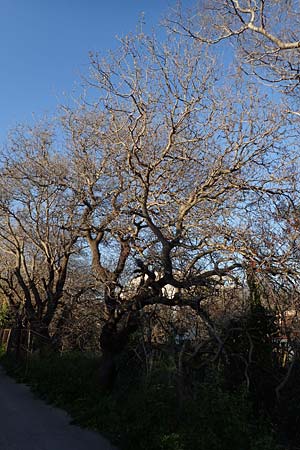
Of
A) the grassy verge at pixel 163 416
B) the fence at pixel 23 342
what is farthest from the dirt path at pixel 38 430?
the fence at pixel 23 342

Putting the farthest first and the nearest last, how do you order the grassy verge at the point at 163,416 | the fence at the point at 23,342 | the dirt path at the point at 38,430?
the fence at the point at 23,342 → the dirt path at the point at 38,430 → the grassy verge at the point at 163,416

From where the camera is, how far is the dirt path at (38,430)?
6.17 m

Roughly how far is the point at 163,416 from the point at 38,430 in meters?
2.03

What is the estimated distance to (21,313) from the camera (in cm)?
1702

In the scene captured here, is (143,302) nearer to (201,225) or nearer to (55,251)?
(201,225)

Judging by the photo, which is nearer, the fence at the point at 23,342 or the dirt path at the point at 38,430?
the dirt path at the point at 38,430

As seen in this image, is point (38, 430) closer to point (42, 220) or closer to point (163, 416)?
point (163, 416)

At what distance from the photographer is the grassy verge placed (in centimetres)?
570

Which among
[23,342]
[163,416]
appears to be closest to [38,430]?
[163,416]

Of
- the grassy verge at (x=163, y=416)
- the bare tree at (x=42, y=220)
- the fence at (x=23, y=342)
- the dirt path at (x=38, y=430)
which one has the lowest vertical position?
the dirt path at (x=38, y=430)

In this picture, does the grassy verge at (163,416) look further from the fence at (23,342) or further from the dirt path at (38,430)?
the fence at (23,342)

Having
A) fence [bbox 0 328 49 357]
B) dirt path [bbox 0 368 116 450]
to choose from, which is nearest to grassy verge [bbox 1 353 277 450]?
dirt path [bbox 0 368 116 450]

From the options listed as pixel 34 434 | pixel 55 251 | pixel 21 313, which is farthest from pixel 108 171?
pixel 21 313

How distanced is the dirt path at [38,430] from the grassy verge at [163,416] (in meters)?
0.22
